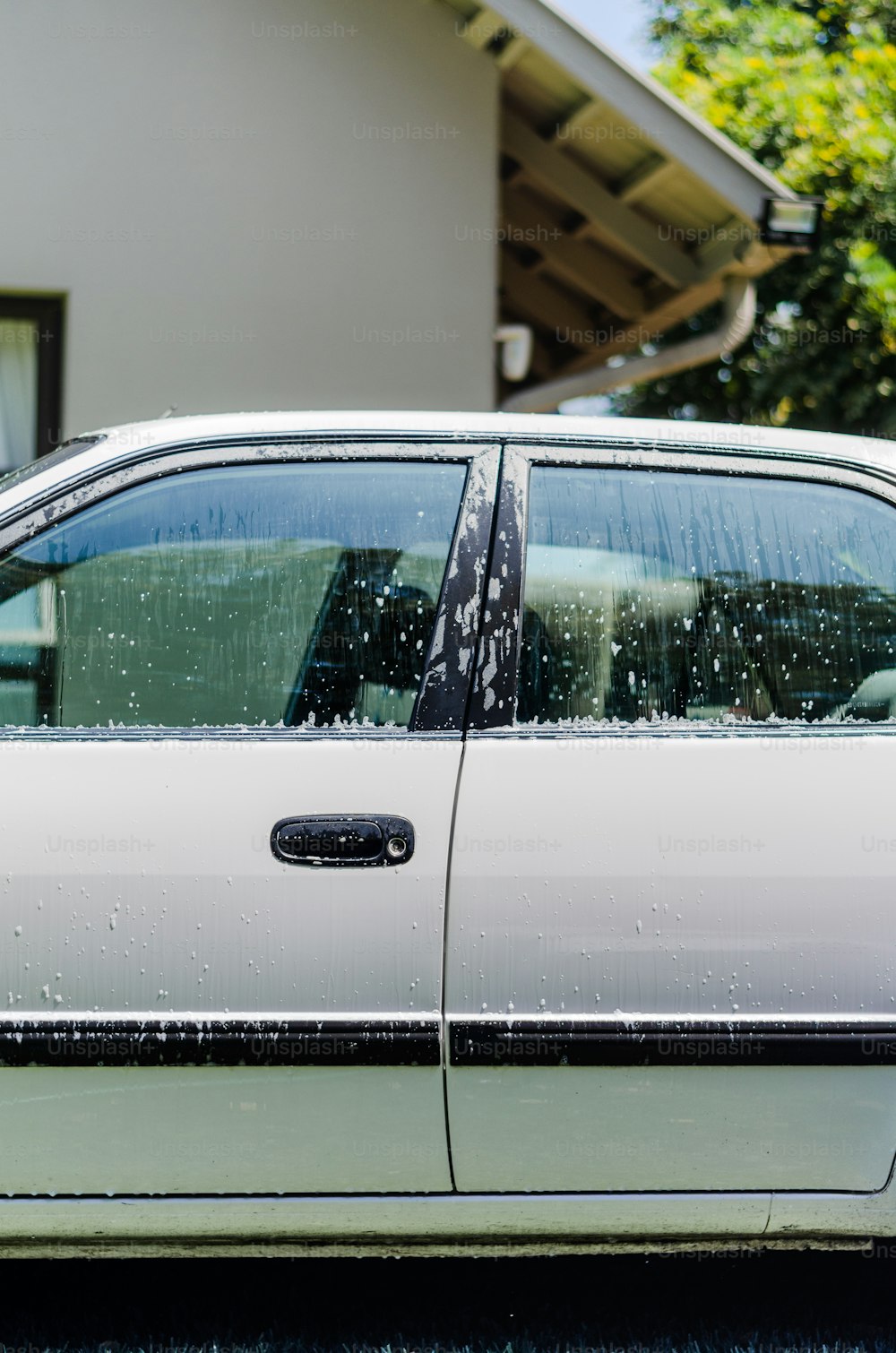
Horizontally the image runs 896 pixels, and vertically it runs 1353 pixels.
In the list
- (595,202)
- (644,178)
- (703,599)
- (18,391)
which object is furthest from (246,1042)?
(595,202)

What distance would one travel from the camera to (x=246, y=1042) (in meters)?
2.22

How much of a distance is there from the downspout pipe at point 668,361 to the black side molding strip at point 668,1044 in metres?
4.52

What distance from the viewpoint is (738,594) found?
2.49 meters

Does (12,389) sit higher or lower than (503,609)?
higher

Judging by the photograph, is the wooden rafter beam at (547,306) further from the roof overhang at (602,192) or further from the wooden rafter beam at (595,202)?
the wooden rafter beam at (595,202)

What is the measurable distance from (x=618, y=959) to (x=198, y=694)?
0.88m

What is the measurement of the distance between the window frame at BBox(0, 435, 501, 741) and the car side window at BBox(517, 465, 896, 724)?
4.0 inches

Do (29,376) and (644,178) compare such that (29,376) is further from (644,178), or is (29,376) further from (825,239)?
(825,239)

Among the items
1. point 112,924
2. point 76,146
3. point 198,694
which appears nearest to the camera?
point 112,924

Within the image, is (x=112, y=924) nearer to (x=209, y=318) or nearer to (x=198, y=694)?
(x=198, y=694)

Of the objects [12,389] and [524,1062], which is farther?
[12,389]

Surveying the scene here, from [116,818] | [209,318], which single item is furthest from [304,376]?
[116,818]

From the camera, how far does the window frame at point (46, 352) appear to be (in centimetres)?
618

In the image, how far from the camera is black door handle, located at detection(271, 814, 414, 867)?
2242mm
